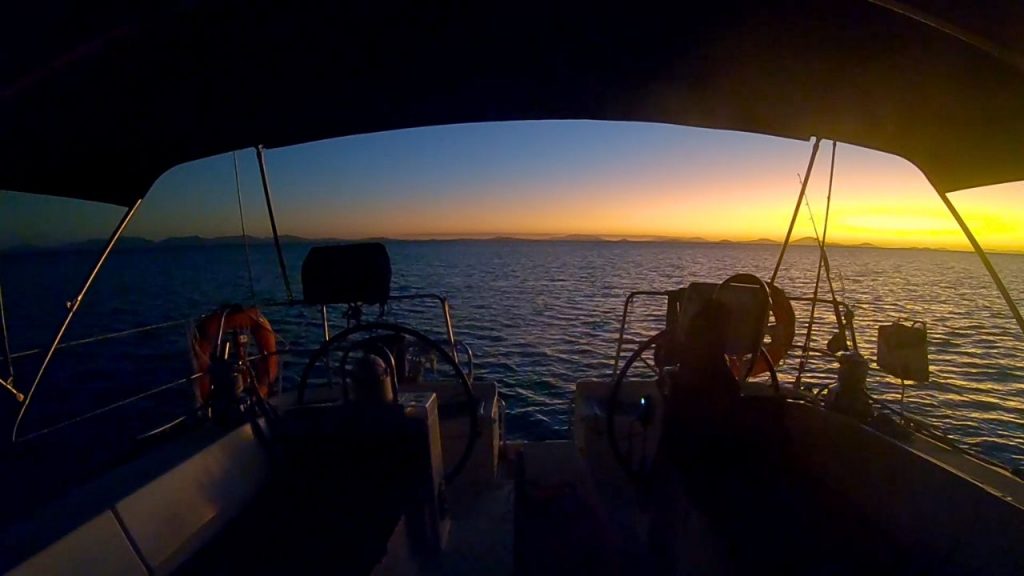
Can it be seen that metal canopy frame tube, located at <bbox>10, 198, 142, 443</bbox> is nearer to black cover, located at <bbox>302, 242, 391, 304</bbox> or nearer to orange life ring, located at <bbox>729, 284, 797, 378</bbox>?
black cover, located at <bbox>302, 242, 391, 304</bbox>

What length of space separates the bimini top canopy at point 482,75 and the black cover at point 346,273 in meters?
0.80

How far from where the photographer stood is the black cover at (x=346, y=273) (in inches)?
121

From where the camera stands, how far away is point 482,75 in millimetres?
2584

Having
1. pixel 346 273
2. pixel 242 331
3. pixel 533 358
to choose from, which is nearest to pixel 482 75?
pixel 346 273

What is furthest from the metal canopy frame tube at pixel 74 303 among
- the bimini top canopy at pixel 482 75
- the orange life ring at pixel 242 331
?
the orange life ring at pixel 242 331

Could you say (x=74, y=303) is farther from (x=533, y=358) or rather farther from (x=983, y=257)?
(x=533, y=358)

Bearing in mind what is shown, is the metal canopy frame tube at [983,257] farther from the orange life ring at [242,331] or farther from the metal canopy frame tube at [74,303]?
the metal canopy frame tube at [74,303]

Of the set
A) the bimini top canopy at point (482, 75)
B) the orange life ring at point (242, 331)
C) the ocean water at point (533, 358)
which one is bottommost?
the ocean water at point (533, 358)

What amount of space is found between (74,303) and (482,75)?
2.61m

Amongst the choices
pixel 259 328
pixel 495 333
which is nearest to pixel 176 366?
pixel 495 333

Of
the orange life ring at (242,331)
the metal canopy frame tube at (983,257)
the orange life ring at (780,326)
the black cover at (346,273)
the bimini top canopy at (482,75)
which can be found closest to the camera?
the bimini top canopy at (482,75)

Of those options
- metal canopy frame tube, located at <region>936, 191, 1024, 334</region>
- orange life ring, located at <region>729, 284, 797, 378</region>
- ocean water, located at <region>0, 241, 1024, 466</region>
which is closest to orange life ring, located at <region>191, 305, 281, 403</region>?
ocean water, located at <region>0, 241, 1024, 466</region>

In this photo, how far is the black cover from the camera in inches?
121

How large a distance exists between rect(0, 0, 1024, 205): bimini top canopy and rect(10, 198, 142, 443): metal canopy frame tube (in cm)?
19
